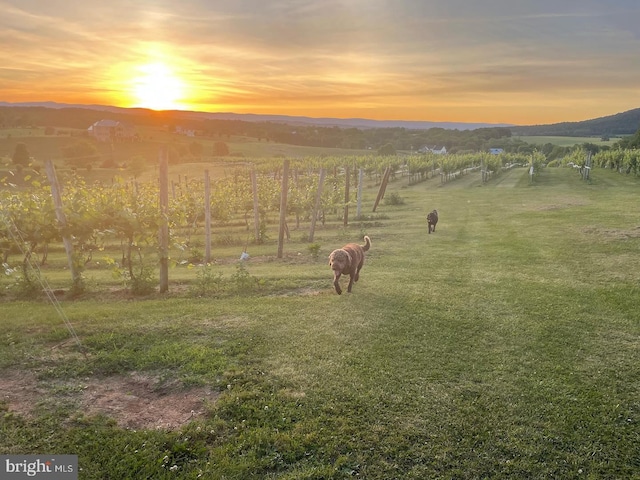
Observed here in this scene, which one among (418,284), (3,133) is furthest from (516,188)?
(3,133)

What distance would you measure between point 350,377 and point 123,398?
10.0 ft

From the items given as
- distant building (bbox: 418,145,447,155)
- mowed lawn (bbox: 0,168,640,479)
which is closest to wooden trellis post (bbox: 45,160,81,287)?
mowed lawn (bbox: 0,168,640,479)

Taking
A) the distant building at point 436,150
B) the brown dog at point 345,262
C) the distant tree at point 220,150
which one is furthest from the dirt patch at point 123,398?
the distant building at point 436,150

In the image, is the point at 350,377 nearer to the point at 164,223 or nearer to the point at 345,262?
the point at 345,262

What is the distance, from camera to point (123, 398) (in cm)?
565

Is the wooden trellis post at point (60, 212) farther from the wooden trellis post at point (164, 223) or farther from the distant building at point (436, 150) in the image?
the distant building at point (436, 150)

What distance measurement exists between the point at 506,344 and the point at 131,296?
26.3 ft

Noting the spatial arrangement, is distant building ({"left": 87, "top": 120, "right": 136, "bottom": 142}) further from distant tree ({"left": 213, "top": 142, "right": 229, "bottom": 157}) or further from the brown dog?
the brown dog

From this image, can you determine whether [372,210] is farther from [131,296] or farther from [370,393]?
[370,393]

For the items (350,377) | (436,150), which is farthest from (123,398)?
(436,150)

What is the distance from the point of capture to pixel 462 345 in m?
7.20

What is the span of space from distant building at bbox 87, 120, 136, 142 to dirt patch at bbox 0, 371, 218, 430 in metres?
84.9

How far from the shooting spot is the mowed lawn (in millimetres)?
4609

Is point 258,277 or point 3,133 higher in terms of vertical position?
point 3,133
